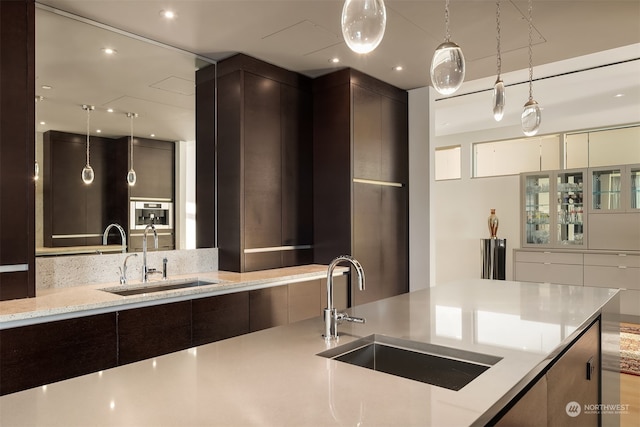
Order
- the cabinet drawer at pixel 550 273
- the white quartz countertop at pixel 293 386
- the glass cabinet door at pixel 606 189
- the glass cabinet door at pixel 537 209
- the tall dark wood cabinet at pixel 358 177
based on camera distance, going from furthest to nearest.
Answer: the glass cabinet door at pixel 537 209, the cabinet drawer at pixel 550 273, the glass cabinet door at pixel 606 189, the tall dark wood cabinet at pixel 358 177, the white quartz countertop at pixel 293 386

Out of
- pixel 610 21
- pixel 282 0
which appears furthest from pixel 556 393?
pixel 610 21

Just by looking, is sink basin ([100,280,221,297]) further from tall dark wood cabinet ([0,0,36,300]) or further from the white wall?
the white wall

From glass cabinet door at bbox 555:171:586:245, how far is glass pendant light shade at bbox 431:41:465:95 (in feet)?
16.9

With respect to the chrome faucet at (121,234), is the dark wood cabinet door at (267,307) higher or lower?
lower

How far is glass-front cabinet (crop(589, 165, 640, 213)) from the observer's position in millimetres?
5535

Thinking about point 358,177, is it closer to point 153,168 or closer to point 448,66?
point 153,168

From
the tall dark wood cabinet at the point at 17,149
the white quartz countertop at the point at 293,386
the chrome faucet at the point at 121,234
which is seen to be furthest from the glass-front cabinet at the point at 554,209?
the tall dark wood cabinet at the point at 17,149

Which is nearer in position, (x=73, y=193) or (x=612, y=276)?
(x=73, y=193)

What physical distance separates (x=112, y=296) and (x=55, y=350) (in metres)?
0.40

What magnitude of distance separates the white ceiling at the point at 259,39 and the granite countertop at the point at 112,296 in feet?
3.84

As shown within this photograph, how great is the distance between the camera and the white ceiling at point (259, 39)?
2.79 metres

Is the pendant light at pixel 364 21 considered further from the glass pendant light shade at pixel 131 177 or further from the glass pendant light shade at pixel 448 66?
the glass pendant light shade at pixel 131 177

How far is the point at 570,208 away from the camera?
19.6 feet

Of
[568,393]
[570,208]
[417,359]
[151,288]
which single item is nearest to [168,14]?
[151,288]
